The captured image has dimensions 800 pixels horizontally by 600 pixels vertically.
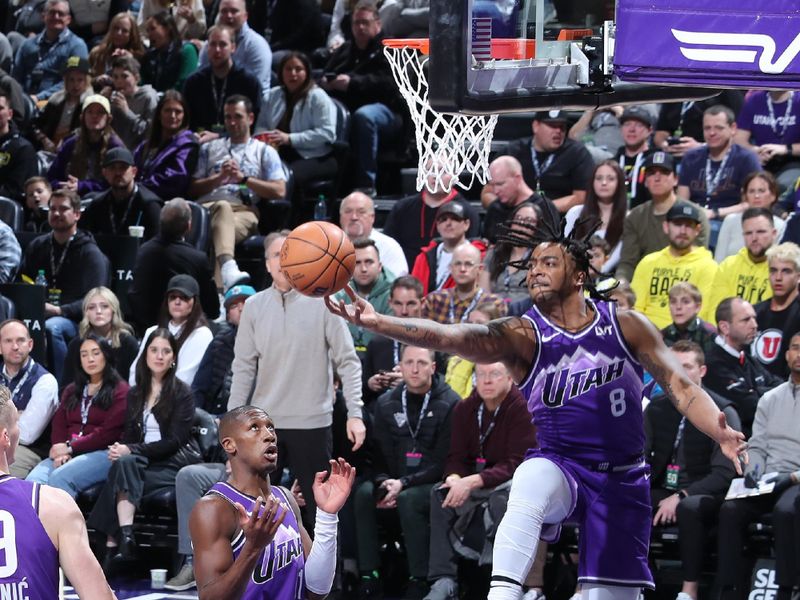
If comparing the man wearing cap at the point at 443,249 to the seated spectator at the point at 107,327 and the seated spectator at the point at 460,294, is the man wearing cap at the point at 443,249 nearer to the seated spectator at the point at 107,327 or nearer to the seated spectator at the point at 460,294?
the seated spectator at the point at 460,294

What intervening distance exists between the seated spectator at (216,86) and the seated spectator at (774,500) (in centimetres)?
702

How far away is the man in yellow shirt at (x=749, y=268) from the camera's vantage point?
34.0 ft

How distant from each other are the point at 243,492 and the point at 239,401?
3.73m

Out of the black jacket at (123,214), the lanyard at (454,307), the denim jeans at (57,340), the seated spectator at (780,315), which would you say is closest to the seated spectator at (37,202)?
the black jacket at (123,214)

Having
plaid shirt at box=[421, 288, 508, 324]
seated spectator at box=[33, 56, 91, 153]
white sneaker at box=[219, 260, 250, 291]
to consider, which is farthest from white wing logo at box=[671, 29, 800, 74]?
seated spectator at box=[33, 56, 91, 153]

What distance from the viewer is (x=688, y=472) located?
9227 millimetres

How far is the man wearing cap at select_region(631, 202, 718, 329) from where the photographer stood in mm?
10656

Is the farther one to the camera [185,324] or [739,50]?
[185,324]

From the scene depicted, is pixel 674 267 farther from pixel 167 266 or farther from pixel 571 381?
pixel 571 381

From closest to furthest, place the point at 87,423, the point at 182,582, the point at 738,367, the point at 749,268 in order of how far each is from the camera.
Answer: the point at 738,367 → the point at 182,582 → the point at 87,423 → the point at 749,268

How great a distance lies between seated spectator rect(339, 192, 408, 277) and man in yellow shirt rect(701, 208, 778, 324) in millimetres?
2447

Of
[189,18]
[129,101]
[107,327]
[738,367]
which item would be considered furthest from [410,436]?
[189,18]

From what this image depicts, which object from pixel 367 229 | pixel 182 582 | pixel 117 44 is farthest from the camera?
pixel 117 44

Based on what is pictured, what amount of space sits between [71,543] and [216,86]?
993cm
